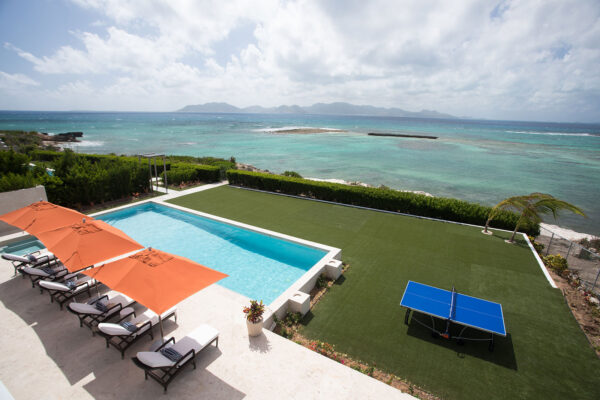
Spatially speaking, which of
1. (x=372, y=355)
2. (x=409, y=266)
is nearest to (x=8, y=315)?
(x=372, y=355)

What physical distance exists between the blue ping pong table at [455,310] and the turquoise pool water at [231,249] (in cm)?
403

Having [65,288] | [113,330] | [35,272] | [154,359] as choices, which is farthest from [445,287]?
[35,272]

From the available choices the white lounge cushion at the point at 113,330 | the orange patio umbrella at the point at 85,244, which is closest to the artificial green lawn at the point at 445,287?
the white lounge cushion at the point at 113,330

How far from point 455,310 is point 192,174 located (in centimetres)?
1918

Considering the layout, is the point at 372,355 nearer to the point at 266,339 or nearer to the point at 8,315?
the point at 266,339

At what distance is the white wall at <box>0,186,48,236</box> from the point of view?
11.4m

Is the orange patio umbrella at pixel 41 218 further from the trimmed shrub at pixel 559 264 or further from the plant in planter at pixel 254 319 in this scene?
the trimmed shrub at pixel 559 264

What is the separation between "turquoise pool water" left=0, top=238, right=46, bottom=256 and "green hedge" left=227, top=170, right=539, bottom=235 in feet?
39.6

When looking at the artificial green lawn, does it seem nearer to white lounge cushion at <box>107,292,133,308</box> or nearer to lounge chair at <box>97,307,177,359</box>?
lounge chair at <box>97,307,177,359</box>

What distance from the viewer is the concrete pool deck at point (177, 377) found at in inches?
205

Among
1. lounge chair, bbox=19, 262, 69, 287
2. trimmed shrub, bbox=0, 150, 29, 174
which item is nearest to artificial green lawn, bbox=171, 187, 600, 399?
lounge chair, bbox=19, 262, 69, 287

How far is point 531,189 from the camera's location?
103ft

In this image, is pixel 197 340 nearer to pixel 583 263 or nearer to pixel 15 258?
pixel 15 258

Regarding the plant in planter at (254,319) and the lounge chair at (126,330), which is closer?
the lounge chair at (126,330)
